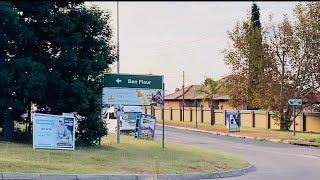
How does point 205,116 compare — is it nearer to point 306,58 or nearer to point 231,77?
point 231,77

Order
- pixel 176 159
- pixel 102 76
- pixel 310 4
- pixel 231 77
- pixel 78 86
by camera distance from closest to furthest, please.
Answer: pixel 176 159, pixel 78 86, pixel 102 76, pixel 310 4, pixel 231 77

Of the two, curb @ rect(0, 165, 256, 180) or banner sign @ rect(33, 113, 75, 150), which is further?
banner sign @ rect(33, 113, 75, 150)

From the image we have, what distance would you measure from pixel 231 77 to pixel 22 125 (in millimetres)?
29485

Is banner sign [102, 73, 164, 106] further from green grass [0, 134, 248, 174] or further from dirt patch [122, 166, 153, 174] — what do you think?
dirt patch [122, 166, 153, 174]

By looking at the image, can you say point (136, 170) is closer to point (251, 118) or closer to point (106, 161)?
point (106, 161)

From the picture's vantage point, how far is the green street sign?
25.8 meters

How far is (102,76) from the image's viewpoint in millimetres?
25609

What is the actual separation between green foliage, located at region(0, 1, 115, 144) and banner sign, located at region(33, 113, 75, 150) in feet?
5.13

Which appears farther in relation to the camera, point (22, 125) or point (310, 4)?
point (310, 4)

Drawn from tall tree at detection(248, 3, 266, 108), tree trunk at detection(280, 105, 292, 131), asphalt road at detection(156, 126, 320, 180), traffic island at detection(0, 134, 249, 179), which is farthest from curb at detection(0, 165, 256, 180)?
tree trunk at detection(280, 105, 292, 131)

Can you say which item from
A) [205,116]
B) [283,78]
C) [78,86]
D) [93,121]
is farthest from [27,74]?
[205,116]

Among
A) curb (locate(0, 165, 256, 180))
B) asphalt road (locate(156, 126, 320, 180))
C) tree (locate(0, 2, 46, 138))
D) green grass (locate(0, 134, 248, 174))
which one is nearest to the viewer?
curb (locate(0, 165, 256, 180))

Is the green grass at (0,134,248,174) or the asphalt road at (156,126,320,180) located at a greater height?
the green grass at (0,134,248,174)

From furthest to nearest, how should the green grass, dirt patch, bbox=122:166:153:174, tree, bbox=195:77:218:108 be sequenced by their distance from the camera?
tree, bbox=195:77:218:108
dirt patch, bbox=122:166:153:174
the green grass
